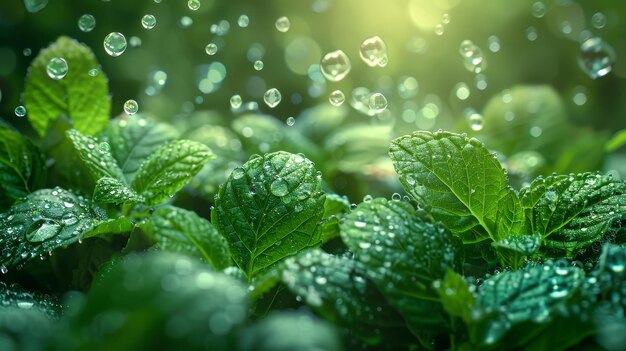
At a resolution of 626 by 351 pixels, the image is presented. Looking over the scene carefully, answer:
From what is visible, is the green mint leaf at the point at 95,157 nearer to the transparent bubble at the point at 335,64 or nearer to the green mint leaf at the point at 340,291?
the green mint leaf at the point at 340,291

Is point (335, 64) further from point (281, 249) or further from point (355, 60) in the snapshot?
point (355, 60)

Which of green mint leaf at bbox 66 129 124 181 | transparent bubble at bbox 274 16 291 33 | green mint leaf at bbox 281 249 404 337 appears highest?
transparent bubble at bbox 274 16 291 33

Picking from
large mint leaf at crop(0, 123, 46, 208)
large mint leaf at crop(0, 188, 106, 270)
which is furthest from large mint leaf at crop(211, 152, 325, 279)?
large mint leaf at crop(0, 123, 46, 208)

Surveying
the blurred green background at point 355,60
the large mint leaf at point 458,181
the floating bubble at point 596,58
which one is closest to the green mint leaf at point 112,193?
the large mint leaf at point 458,181

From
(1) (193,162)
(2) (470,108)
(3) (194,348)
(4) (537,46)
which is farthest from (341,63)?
(4) (537,46)

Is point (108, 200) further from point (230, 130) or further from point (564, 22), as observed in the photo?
point (564, 22)

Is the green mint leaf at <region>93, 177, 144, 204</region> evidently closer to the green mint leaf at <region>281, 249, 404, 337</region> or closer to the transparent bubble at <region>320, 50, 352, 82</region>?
the green mint leaf at <region>281, 249, 404, 337</region>
